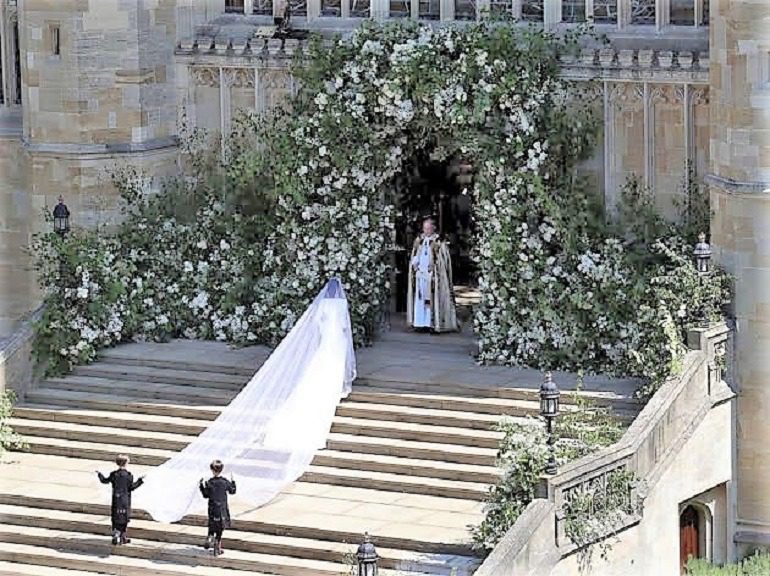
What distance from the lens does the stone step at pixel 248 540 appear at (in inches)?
1148

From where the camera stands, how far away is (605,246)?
3309 cm

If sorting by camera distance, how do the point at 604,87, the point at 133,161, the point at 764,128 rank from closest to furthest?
the point at 764,128 < the point at 604,87 < the point at 133,161

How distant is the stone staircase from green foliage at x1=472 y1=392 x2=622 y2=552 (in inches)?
19.5

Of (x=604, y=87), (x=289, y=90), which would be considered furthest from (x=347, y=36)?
(x=604, y=87)

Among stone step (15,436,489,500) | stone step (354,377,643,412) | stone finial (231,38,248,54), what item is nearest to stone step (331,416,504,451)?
stone step (15,436,489,500)

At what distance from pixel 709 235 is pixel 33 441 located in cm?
830

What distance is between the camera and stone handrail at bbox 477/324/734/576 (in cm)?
2811

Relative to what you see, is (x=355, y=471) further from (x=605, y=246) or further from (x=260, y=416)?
(x=605, y=246)

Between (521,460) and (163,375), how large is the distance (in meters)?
6.38

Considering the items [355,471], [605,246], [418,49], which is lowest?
[355,471]

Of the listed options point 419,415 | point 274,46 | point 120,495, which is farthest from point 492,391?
point 274,46

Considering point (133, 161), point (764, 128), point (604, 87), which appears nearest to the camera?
point (764, 128)

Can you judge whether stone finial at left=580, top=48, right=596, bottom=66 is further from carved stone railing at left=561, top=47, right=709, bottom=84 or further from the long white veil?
the long white veil

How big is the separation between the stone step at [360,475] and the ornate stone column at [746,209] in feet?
11.0
